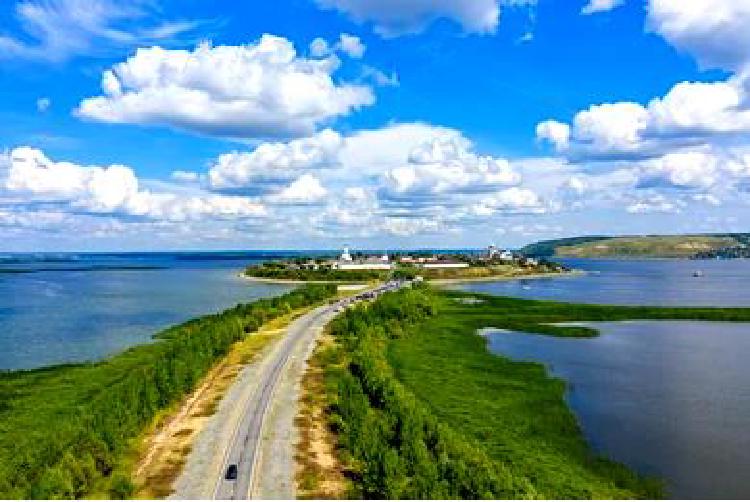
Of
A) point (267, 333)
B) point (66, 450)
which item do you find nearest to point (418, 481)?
point (66, 450)

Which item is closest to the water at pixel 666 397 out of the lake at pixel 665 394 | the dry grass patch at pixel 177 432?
the lake at pixel 665 394

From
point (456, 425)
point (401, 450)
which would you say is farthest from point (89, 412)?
point (456, 425)

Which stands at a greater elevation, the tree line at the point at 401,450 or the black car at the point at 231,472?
A: the tree line at the point at 401,450

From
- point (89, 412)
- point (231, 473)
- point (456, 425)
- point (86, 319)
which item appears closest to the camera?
point (231, 473)

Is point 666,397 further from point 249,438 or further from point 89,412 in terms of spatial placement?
point 89,412

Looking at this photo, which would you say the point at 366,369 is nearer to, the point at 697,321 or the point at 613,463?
the point at 613,463

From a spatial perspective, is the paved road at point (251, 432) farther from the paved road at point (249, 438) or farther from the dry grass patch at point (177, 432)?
the dry grass patch at point (177, 432)
